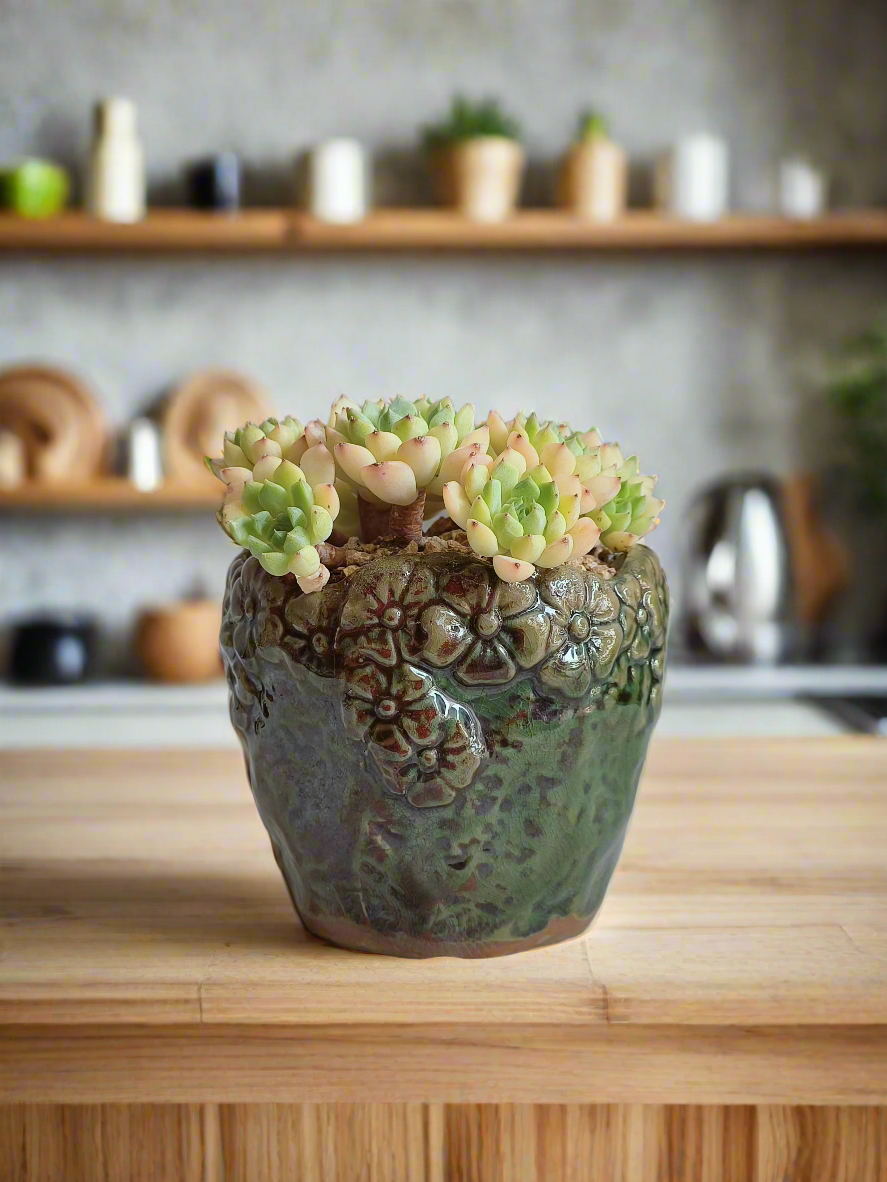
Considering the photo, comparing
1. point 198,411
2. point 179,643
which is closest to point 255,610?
point 179,643

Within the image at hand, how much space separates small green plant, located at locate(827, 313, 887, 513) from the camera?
2.66 meters

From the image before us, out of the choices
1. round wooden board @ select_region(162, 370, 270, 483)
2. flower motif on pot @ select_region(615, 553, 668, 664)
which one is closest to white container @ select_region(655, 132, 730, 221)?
round wooden board @ select_region(162, 370, 270, 483)

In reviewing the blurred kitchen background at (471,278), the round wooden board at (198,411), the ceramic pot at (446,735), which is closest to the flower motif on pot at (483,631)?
the ceramic pot at (446,735)

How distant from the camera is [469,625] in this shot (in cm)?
55

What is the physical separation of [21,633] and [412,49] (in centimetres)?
163

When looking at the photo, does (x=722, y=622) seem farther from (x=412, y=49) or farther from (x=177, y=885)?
(x=177, y=885)

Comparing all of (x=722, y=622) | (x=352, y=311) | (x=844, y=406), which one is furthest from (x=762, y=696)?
(x=352, y=311)

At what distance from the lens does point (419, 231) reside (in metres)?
2.61

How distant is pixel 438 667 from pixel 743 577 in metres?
2.16

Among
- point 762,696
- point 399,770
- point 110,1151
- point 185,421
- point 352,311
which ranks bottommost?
point 762,696

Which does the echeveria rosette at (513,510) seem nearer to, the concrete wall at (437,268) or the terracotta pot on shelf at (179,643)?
the terracotta pot on shelf at (179,643)

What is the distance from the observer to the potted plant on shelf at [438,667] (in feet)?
1.82

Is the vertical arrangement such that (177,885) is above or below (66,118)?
below

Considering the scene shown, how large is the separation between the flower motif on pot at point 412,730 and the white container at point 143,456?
Answer: 2.27m
